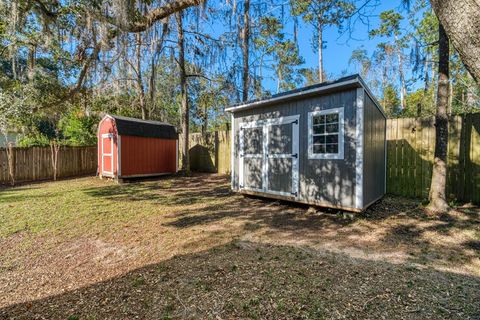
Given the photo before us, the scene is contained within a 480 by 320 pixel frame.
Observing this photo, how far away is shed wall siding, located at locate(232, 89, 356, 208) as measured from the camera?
4.23 m

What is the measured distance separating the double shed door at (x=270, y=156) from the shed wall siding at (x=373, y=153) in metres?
1.29

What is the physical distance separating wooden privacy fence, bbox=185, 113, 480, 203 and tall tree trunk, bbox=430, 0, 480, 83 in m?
5.40

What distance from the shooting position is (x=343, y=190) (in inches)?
170

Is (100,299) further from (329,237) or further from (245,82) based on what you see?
(245,82)

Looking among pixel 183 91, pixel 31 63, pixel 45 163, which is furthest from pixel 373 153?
pixel 45 163

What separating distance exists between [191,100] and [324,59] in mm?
9121

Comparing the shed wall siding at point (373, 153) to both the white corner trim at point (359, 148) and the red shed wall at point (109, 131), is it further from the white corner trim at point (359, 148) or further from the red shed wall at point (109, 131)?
the red shed wall at point (109, 131)

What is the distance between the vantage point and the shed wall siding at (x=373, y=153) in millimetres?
4398

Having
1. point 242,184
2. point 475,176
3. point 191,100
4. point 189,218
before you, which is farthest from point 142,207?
point 191,100

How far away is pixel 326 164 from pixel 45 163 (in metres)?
10.1

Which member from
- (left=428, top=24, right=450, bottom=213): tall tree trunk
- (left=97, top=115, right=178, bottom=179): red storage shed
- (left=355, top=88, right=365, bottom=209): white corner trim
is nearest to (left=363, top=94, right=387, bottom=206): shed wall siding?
(left=355, top=88, right=365, bottom=209): white corner trim

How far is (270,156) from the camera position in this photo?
17.9 ft

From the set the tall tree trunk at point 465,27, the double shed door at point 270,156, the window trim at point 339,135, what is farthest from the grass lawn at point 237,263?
the tall tree trunk at point 465,27

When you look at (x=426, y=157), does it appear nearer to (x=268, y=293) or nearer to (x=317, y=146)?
(x=317, y=146)
